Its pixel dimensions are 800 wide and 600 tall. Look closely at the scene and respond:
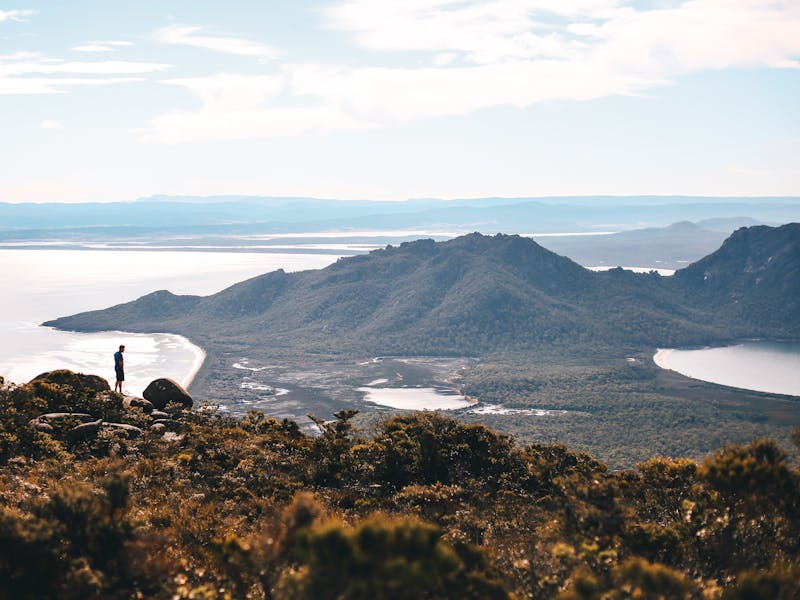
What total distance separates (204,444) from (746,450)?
26.4 meters

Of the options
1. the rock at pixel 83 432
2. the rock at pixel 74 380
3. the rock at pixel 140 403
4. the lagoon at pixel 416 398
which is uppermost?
the rock at pixel 74 380

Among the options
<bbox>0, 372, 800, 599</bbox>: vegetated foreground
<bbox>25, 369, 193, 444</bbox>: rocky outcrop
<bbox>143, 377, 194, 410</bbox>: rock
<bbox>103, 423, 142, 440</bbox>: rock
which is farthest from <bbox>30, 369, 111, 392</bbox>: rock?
<bbox>103, 423, 142, 440</bbox>: rock

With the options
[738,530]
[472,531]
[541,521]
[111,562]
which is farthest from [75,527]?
[738,530]

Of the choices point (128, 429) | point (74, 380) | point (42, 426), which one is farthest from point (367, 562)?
point (74, 380)

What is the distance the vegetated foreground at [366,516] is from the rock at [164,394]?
4346mm

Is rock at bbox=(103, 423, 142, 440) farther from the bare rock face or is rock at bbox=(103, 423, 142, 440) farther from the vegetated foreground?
the vegetated foreground

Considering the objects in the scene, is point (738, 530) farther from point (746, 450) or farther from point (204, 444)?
point (204, 444)

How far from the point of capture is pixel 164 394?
52.8m

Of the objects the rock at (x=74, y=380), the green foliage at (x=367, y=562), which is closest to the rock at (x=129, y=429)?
the rock at (x=74, y=380)

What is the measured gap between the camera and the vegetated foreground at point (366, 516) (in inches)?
663

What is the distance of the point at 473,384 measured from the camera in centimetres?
18712

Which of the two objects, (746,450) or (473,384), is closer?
(746,450)

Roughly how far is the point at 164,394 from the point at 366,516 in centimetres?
2659

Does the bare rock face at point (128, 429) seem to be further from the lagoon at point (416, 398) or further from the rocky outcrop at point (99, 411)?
the lagoon at point (416, 398)
